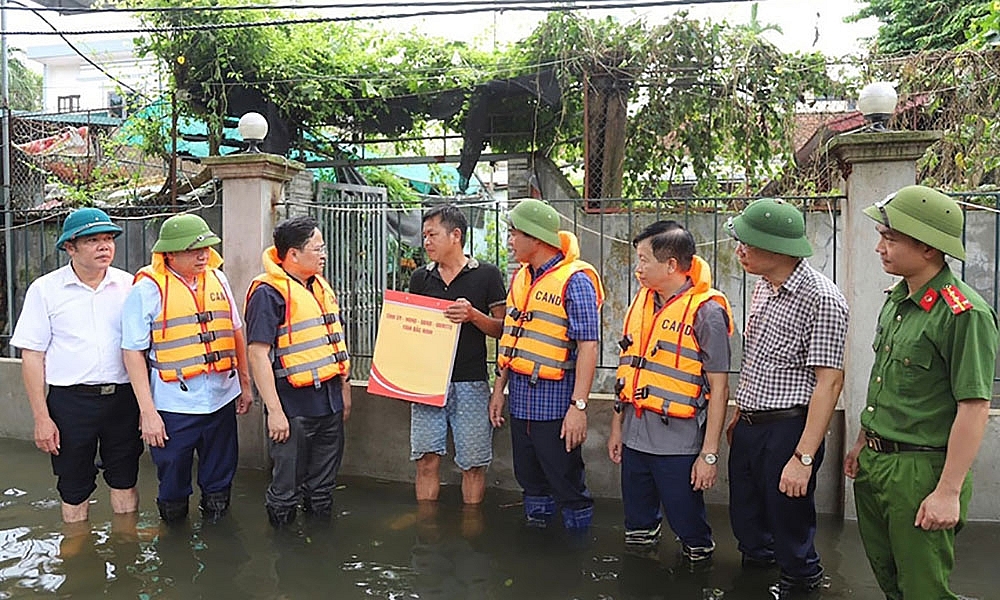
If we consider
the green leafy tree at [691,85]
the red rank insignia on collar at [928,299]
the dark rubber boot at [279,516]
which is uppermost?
the green leafy tree at [691,85]

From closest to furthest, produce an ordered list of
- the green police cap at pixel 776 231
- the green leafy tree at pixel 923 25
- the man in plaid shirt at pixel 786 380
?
the man in plaid shirt at pixel 786 380 → the green police cap at pixel 776 231 → the green leafy tree at pixel 923 25

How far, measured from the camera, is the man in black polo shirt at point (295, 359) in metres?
4.49

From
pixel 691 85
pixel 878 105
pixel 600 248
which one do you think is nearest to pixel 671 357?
pixel 878 105

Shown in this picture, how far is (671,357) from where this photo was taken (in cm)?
397

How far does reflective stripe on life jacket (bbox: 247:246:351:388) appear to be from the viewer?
4.59m

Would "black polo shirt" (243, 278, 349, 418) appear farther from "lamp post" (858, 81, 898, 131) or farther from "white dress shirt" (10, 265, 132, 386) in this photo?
"lamp post" (858, 81, 898, 131)

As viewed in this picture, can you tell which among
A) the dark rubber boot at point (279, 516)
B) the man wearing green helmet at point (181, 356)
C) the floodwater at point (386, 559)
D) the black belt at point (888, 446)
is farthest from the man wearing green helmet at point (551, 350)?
the man wearing green helmet at point (181, 356)

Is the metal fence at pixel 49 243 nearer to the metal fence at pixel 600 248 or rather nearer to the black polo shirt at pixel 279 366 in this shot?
the metal fence at pixel 600 248

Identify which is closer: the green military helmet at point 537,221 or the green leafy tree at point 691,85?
the green military helmet at point 537,221

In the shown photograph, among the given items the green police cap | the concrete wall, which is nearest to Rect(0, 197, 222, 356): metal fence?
the concrete wall

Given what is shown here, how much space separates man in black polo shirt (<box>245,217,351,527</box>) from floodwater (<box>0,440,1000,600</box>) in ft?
1.16

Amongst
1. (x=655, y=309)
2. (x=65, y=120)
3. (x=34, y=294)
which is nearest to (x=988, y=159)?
(x=655, y=309)

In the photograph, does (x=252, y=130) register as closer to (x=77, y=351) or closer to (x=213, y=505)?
(x=77, y=351)

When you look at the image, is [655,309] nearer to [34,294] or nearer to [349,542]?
[349,542]
